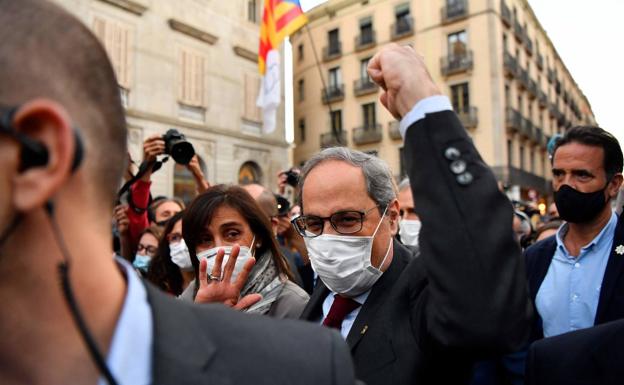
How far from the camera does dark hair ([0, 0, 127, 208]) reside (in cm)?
81

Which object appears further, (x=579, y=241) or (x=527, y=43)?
(x=527, y=43)

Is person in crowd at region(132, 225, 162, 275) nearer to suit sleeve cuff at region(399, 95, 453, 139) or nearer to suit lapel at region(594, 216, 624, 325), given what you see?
suit lapel at region(594, 216, 624, 325)

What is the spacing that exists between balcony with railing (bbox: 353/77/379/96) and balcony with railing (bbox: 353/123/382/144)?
1830 mm

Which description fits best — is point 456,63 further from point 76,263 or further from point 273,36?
point 76,263

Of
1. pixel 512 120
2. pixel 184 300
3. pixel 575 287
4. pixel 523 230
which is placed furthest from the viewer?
pixel 512 120

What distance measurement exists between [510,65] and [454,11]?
381cm

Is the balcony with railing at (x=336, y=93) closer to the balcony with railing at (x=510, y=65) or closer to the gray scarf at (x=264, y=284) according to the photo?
the balcony with railing at (x=510, y=65)

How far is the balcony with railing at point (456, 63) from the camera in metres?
24.4

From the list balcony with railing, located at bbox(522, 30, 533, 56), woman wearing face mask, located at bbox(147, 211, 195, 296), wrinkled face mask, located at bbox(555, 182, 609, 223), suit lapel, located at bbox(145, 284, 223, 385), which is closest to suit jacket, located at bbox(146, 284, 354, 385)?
suit lapel, located at bbox(145, 284, 223, 385)

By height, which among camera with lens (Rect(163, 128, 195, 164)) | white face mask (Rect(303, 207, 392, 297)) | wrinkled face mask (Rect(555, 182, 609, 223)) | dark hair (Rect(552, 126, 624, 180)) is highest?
camera with lens (Rect(163, 128, 195, 164))

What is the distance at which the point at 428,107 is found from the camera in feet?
3.73

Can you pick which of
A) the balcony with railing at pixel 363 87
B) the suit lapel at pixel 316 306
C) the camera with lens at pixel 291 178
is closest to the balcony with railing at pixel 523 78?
the balcony with railing at pixel 363 87

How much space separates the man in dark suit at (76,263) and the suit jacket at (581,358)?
29.6 inches

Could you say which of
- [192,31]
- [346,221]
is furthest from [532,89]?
[346,221]
